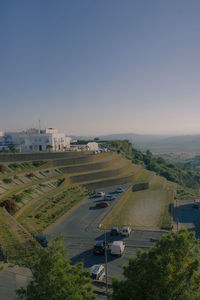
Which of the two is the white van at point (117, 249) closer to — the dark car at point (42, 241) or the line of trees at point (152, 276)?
the dark car at point (42, 241)

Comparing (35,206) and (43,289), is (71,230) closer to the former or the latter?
(35,206)

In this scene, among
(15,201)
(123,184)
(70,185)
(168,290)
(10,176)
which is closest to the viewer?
(168,290)

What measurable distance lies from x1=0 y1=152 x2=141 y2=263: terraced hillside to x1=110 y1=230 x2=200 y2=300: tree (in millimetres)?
12217

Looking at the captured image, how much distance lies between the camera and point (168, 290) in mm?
9164

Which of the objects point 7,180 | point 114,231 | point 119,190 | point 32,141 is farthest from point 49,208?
point 32,141

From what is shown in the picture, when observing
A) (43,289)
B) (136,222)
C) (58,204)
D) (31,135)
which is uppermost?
(31,135)

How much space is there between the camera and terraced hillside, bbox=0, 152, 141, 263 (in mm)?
22414

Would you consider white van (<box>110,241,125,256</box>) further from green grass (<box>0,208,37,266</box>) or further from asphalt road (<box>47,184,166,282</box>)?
green grass (<box>0,208,37,266</box>)

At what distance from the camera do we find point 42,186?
38625 millimetres

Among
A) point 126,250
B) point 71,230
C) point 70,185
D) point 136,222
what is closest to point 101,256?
point 126,250

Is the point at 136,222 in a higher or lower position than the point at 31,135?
lower

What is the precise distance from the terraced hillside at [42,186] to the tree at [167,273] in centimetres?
1222

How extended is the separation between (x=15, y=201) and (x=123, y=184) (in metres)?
25.7

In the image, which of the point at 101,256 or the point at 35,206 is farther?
the point at 35,206
